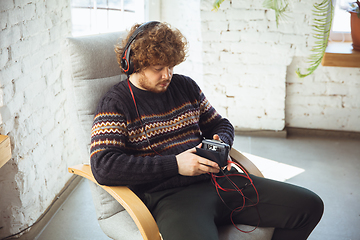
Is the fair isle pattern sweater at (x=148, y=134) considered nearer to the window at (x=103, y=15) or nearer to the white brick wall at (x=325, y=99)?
the window at (x=103, y=15)

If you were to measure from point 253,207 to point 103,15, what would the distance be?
168cm

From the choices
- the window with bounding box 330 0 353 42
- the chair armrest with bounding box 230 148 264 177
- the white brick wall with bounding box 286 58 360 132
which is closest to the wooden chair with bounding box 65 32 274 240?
the chair armrest with bounding box 230 148 264 177

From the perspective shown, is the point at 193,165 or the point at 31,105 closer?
the point at 193,165

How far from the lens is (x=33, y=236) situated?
Result: 1729mm

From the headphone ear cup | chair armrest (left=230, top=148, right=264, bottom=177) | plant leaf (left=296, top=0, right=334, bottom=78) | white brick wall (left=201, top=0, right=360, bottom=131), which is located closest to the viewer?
the headphone ear cup

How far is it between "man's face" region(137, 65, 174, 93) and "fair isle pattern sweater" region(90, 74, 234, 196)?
0.03 meters

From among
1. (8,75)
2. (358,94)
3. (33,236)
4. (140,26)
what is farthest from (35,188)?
(358,94)

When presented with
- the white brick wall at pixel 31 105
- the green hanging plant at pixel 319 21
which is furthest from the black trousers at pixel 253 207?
the green hanging plant at pixel 319 21

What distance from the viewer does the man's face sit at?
1.31m

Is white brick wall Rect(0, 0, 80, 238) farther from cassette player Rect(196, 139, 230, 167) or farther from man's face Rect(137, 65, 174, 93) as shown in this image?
cassette player Rect(196, 139, 230, 167)

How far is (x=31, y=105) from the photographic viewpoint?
65.2 inches

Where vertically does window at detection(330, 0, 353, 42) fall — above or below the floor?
above

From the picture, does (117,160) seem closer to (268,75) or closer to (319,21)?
(268,75)

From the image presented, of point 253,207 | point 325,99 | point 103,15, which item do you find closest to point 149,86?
point 253,207
